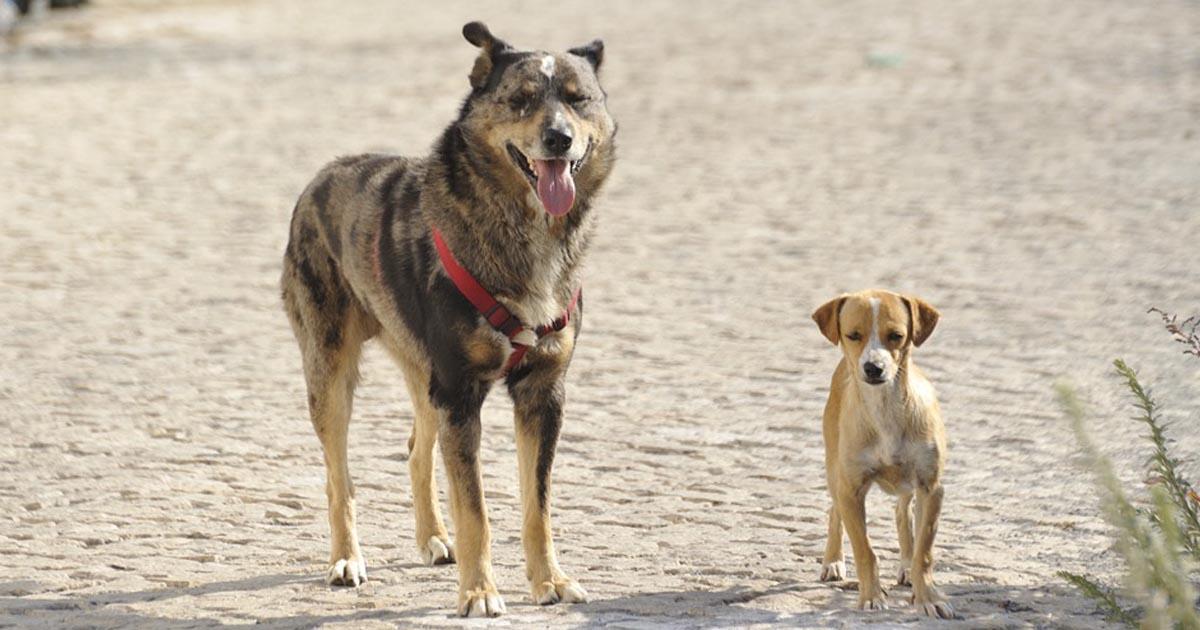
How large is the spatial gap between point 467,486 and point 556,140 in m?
1.21

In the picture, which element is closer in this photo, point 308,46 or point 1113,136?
point 1113,136

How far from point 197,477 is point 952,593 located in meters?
3.49

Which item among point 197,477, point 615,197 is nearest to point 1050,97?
point 615,197

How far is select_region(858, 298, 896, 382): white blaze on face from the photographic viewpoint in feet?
A: 20.6

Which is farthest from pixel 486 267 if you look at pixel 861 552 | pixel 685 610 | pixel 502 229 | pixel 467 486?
pixel 861 552

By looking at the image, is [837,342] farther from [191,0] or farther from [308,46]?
[191,0]

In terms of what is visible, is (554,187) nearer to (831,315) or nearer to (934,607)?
(831,315)

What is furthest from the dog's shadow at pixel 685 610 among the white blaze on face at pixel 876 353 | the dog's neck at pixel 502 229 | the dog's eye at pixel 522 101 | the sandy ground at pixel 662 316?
the dog's eye at pixel 522 101

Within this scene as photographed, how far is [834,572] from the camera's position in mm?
6754

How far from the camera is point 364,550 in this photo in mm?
7352

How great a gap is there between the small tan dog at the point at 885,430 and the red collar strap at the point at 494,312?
3.19 feet

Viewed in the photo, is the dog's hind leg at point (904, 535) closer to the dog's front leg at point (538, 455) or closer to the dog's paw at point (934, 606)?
the dog's paw at point (934, 606)

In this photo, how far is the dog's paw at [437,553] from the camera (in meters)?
7.19

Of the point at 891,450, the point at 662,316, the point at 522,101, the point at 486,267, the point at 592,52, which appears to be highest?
the point at 592,52
